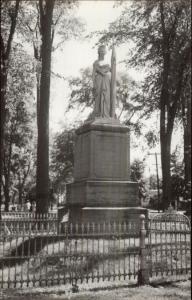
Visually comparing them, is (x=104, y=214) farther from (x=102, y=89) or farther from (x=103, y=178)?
(x=102, y=89)

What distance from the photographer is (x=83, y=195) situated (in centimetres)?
1441

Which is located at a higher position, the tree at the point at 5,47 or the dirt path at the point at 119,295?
the tree at the point at 5,47

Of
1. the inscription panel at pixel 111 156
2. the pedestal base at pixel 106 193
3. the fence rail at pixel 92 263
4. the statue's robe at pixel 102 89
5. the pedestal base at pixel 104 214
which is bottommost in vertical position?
the fence rail at pixel 92 263

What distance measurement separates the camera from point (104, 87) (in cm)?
1606

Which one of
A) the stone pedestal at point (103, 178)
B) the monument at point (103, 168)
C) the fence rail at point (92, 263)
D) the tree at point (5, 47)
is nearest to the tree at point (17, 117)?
the tree at point (5, 47)

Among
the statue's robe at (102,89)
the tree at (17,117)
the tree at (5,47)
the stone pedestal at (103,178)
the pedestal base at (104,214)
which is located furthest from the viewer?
the tree at (17,117)

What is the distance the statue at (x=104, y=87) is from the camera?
52.1ft

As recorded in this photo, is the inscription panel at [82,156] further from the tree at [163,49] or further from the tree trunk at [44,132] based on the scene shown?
the tree at [163,49]

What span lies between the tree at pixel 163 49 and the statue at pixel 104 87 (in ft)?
23.4

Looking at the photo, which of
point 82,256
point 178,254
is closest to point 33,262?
point 82,256

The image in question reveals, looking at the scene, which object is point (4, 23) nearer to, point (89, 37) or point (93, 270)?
point (89, 37)

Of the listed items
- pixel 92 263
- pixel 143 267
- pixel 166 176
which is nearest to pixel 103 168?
pixel 92 263

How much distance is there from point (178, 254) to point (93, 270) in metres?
2.44

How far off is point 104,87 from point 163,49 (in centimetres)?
871
